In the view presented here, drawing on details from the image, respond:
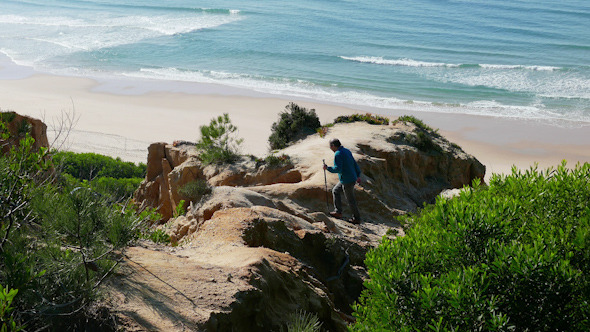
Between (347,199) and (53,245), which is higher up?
(53,245)

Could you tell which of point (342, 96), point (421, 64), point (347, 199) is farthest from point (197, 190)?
point (421, 64)

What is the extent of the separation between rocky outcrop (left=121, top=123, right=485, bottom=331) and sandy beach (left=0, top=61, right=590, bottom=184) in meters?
8.41

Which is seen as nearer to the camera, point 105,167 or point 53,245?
point 53,245

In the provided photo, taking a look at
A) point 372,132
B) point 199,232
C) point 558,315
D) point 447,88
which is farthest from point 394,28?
A: point 558,315

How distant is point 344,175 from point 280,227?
3221 mm

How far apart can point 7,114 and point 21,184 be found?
883cm

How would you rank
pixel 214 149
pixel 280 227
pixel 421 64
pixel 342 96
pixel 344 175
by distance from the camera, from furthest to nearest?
pixel 421 64 → pixel 342 96 → pixel 214 149 → pixel 344 175 → pixel 280 227

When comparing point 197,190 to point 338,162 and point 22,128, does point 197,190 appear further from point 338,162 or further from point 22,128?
point 22,128

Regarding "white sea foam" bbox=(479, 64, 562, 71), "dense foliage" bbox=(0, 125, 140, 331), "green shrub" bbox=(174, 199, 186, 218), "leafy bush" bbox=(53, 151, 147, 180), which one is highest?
"white sea foam" bbox=(479, 64, 562, 71)

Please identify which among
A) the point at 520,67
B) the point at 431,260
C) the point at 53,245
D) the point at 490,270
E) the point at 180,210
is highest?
the point at 520,67

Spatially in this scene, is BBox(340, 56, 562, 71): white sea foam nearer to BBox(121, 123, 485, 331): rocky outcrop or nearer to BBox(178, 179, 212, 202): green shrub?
BBox(121, 123, 485, 331): rocky outcrop

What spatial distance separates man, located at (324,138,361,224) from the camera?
1223 cm

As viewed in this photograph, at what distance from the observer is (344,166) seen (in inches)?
484

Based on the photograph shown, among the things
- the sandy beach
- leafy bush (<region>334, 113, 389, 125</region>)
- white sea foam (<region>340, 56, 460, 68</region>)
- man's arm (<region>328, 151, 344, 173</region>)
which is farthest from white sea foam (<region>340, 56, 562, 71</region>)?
man's arm (<region>328, 151, 344, 173</region>)
